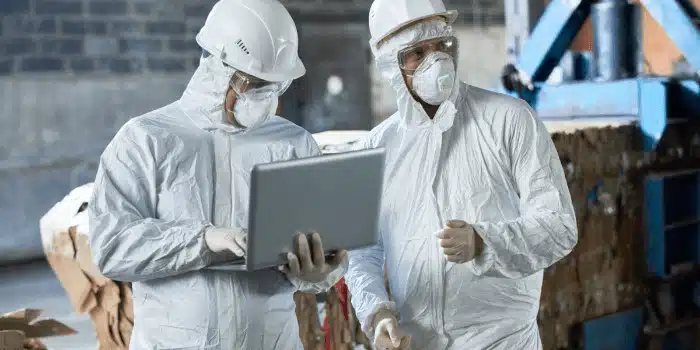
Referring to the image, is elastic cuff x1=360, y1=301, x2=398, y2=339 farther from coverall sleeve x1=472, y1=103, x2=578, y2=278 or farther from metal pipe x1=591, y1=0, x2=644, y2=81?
metal pipe x1=591, y1=0, x2=644, y2=81

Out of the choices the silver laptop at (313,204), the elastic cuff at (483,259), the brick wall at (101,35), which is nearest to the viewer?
the silver laptop at (313,204)

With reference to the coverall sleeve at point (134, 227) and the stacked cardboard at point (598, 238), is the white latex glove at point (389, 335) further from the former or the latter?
the stacked cardboard at point (598, 238)

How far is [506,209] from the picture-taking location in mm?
2510

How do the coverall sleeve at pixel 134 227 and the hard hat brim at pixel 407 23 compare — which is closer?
the coverall sleeve at pixel 134 227

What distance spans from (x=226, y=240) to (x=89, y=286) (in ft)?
5.06

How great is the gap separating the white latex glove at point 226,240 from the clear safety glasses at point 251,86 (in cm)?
33

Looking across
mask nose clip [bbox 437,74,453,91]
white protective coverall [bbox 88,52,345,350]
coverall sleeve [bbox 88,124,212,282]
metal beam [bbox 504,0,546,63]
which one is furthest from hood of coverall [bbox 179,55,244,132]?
metal beam [bbox 504,0,546,63]

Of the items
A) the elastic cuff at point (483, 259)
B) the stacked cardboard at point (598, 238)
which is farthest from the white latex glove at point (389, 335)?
the stacked cardboard at point (598, 238)

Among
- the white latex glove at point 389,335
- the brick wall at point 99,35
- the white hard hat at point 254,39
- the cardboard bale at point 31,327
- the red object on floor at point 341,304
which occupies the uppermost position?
the brick wall at point 99,35

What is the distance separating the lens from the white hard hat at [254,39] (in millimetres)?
2240

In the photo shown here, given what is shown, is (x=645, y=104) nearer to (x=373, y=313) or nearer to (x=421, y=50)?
(x=421, y=50)

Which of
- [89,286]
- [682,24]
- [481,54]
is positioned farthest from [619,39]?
[481,54]

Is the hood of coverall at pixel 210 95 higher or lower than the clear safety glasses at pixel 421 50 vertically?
lower

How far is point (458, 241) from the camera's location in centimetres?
228
